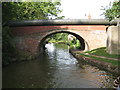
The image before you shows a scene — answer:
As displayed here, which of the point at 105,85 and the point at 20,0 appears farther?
the point at 20,0

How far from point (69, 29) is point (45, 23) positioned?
11.3 feet

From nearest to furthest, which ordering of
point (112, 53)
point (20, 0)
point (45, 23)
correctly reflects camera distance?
point (112, 53) < point (45, 23) < point (20, 0)

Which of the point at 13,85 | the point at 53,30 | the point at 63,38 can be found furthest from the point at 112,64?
the point at 63,38

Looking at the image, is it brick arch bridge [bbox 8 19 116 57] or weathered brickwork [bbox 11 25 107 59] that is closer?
brick arch bridge [bbox 8 19 116 57]

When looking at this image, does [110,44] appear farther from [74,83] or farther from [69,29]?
[74,83]

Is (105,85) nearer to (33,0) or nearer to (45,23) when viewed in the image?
(45,23)

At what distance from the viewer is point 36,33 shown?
707 inches

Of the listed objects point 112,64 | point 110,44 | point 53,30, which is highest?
point 53,30

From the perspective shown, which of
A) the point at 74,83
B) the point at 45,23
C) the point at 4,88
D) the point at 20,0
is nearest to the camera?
the point at 4,88

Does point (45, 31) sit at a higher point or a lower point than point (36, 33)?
higher

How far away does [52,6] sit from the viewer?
23500 mm

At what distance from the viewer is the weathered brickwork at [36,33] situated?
17.9m

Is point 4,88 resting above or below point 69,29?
below

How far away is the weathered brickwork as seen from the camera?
58.7ft
